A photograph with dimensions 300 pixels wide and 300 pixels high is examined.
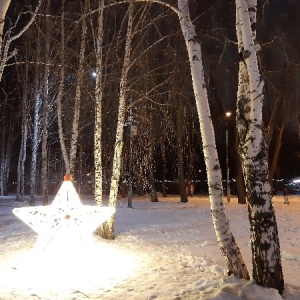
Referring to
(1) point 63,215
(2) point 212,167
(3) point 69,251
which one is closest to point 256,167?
(2) point 212,167

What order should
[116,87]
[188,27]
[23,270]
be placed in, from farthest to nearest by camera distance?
[116,87] → [23,270] → [188,27]

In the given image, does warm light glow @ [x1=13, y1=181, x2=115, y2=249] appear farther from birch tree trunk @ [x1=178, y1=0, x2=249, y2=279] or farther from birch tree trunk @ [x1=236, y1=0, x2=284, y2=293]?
birch tree trunk @ [x1=236, y1=0, x2=284, y2=293]

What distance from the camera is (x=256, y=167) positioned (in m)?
7.13

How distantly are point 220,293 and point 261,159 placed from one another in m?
2.14

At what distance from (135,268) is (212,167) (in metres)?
2.90

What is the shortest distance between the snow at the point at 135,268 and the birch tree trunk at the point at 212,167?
0.38m

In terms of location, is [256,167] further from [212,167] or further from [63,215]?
[63,215]

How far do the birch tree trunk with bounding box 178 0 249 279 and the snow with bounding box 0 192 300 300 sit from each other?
0.38 m

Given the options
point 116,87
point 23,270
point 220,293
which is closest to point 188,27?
point 220,293

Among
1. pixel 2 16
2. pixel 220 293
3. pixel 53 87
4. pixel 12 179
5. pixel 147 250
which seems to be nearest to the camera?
pixel 220 293

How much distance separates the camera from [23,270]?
9164mm

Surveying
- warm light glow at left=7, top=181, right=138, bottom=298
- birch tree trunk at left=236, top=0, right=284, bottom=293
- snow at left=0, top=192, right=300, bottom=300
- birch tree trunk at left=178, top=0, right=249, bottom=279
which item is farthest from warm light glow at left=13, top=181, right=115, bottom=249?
birch tree trunk at left=236, top=0, right=284, bottom=293

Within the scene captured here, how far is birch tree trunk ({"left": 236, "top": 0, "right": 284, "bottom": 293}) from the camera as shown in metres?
6.98

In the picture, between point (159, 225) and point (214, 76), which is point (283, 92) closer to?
point (214, 76)
